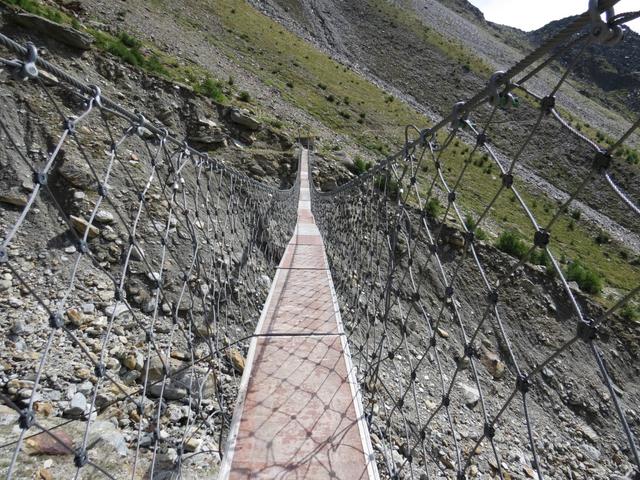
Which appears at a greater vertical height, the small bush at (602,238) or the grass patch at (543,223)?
the small bush at (602,238)

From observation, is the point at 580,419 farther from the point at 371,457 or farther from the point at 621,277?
the point at 621,277

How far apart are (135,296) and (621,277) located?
1354cm

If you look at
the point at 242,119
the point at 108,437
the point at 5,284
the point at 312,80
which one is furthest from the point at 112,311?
the point at 312,80

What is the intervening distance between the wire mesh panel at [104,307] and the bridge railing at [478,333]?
108 centimetres

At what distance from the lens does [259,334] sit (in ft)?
7.97

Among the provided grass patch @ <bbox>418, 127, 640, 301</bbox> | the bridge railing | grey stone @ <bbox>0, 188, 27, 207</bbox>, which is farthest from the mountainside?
grey stone @ <bbox>0, 188, 27, 207</bbox>

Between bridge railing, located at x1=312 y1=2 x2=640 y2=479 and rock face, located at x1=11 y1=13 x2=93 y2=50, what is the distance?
473 cm

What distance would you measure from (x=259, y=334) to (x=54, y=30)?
20.0 feet

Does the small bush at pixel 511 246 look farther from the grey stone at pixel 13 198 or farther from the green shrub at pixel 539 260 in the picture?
the grey stone at pixel 13 198

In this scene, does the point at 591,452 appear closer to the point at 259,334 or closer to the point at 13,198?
the point at 259,334

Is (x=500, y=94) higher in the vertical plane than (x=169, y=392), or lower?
higher

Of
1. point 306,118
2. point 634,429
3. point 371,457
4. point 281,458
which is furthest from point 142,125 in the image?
point 306,118

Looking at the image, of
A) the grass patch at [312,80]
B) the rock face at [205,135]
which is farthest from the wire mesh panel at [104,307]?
the grass patch at [312,80]

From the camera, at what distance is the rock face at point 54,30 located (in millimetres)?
5328
